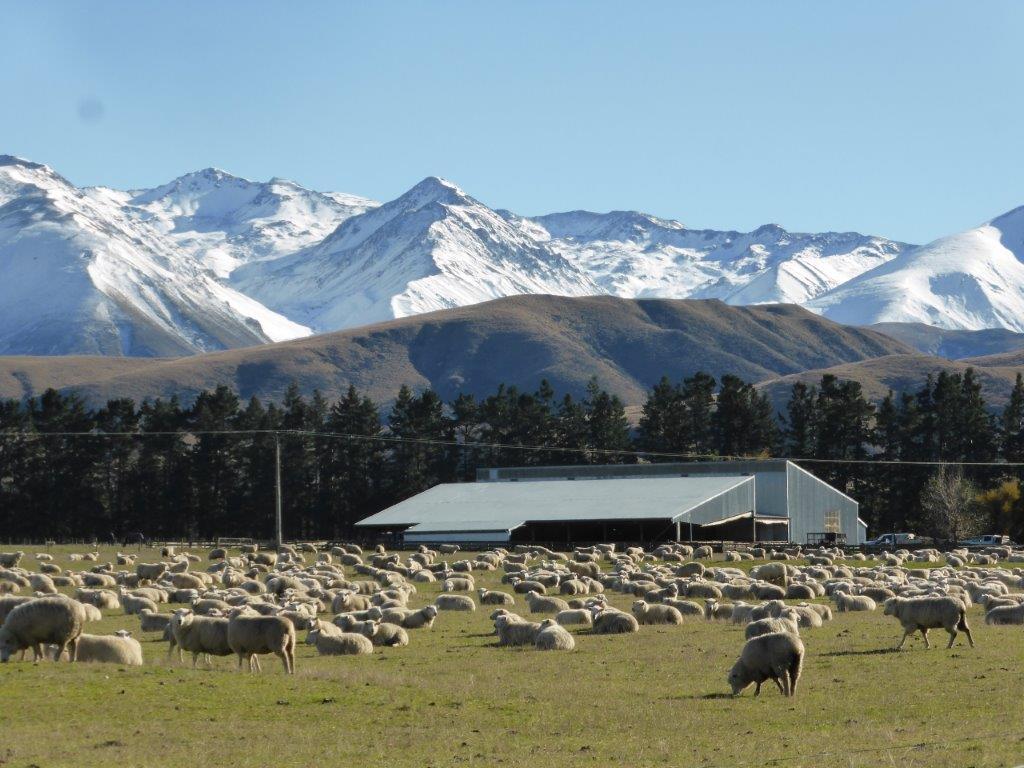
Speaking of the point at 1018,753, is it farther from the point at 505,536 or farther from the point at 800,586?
the point at 505,536

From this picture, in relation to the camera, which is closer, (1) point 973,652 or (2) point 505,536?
(1) point 973,652

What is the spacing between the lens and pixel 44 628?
1129 inches

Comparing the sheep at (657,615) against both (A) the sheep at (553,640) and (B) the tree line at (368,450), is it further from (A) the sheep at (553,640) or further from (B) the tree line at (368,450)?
(B) the tree line at (368,450)

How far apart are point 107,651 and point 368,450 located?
101 metres

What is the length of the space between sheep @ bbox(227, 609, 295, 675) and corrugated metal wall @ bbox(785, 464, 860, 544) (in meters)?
78.0

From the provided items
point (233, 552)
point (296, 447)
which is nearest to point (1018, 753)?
point (233, 552)

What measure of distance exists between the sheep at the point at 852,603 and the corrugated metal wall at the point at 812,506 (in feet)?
197

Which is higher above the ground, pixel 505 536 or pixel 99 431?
pixel 99 431

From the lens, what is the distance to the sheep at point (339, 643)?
33.1 meters

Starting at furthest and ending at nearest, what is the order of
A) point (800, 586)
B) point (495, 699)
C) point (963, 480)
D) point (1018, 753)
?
point (963, 480) → point (800, 586) → point (495, 699) → point (1018, 753)

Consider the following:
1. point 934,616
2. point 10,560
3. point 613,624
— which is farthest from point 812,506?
point 934,616

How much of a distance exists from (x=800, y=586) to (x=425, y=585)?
16382 millimetres

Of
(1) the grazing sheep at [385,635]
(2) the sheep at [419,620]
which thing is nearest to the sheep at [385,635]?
(1) the grazing sheep at [385,635]

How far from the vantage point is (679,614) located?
133ft
